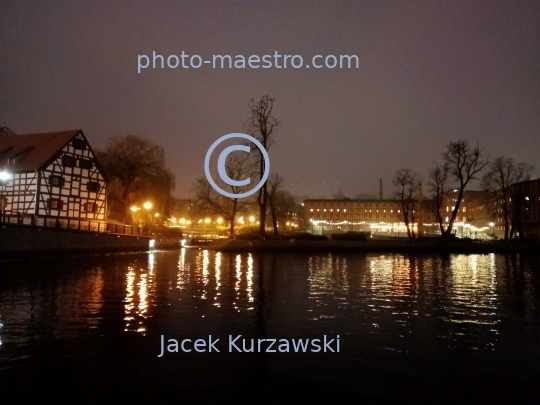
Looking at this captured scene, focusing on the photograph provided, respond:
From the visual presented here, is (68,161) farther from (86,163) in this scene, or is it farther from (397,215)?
(397,215)

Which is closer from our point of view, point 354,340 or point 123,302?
point 354,340

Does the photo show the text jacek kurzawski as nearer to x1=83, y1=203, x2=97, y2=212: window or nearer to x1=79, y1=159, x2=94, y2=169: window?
x1=83, y1=203, x2=97, y2=212: window

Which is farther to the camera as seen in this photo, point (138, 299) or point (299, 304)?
point (138, 299)

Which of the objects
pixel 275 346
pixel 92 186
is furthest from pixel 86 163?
pixel 275 346

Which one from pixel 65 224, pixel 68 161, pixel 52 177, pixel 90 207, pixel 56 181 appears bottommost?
pixel 65 224

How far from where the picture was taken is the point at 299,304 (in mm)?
9789

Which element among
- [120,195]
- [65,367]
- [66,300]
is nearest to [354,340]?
[65,367]

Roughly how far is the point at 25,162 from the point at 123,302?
26.2 meters

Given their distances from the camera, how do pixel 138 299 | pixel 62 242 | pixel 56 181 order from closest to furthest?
pixel 138 299
pixel 62 242
pixel 56 181

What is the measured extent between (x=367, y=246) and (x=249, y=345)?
2713 cm

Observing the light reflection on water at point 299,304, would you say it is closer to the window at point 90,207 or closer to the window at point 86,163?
the window at point 90,207

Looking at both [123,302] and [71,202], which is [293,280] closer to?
[123,302]

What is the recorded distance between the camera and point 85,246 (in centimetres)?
2856

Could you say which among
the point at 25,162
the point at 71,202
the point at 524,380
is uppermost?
the point at 25,162
